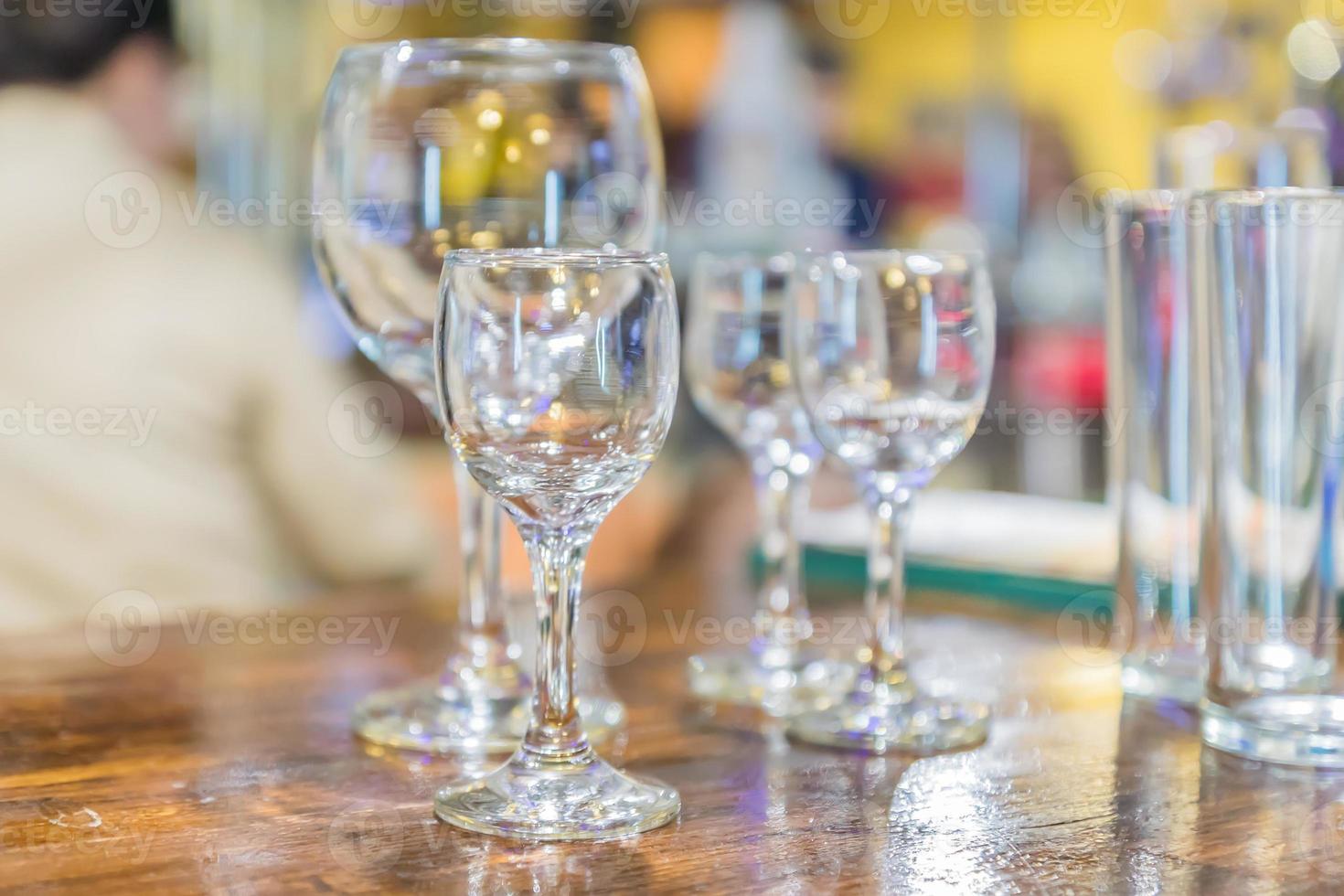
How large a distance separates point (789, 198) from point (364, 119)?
112 inches

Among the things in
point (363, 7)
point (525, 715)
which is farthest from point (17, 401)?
point (363, 7)

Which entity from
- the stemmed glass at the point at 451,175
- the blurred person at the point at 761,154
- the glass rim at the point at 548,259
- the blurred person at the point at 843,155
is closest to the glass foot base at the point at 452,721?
the stemmed glass at the point at 451,175

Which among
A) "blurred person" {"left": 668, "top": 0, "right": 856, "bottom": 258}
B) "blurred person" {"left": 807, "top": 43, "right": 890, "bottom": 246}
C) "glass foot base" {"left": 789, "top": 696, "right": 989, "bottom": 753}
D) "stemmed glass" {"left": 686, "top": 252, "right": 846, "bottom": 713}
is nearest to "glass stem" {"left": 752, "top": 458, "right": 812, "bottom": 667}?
"stemmed glass" {"left": 686, "top": 252, "right": 846, "bottom": 713}

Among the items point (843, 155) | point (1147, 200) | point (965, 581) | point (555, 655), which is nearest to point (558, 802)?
point (555, 655)

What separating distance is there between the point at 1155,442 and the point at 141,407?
998 mm

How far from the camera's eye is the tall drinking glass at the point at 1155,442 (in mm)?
657

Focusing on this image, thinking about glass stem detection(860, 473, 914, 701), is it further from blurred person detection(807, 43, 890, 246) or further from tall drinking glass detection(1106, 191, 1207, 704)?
blurred person detection(807, 43, 890, 246)

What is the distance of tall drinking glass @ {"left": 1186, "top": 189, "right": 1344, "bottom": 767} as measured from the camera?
541mm

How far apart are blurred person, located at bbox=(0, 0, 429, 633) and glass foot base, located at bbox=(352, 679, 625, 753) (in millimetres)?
807

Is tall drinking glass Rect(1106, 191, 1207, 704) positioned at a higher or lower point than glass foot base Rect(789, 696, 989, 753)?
higher

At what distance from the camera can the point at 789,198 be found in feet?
11.1

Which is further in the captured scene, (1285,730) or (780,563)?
(780,563)

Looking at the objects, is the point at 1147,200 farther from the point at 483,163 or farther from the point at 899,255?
the point at 483,163

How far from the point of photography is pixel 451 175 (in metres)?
0.59
